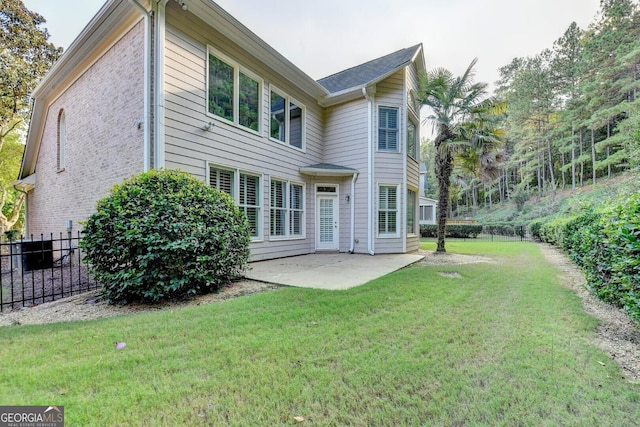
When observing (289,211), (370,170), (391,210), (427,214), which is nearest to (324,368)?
(289,211)

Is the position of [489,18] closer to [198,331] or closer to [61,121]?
[198,331]

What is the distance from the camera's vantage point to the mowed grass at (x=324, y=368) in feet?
5.86

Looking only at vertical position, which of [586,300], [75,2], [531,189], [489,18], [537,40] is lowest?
[586,300]

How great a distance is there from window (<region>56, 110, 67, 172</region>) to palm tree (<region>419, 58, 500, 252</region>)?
12.1m

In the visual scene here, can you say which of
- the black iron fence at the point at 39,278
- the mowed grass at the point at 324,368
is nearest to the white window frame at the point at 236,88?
the black iron fence at the point at 39,278

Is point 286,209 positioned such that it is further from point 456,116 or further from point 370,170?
point 456,116

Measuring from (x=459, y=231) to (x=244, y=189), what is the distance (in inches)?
730

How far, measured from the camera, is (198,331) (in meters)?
3.04

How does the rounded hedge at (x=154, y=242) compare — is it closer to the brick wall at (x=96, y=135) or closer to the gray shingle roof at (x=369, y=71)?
the brick wall at (x=96, y=135)

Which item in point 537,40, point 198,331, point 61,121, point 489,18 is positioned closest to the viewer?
point 198,331

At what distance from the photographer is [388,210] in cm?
1013

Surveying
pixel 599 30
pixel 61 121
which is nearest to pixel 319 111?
pixel 61 121

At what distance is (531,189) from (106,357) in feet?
138

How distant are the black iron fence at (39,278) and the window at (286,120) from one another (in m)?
5.77
